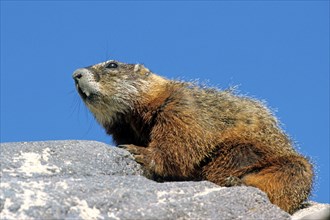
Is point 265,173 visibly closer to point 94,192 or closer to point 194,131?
point 194,131

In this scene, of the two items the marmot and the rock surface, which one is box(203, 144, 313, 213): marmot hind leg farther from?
the rock surface

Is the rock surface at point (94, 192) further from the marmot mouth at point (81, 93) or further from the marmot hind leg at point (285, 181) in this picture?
the marmot mouth at point (81, 93)

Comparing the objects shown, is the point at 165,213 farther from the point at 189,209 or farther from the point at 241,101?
the point at 241,101

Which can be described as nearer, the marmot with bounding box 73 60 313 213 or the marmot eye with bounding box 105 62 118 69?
the marmot with bounding box 73 60 313 213

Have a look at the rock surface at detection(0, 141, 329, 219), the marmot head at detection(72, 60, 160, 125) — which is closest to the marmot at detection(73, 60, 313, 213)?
the marmot head at detection(72, 60, 160, 125)

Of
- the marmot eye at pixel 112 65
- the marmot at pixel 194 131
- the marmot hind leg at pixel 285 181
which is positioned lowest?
the marmot hind leg at pixel 285 181

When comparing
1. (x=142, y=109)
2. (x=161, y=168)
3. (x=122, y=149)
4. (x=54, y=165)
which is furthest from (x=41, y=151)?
(x=142, y=109)

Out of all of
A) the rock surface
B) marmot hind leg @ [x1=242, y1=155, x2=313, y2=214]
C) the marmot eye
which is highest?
the marmot eye

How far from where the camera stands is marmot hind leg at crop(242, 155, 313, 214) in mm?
9109

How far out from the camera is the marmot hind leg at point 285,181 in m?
9.11

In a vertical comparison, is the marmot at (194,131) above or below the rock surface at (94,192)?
above

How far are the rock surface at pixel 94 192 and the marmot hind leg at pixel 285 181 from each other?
1.58 metres

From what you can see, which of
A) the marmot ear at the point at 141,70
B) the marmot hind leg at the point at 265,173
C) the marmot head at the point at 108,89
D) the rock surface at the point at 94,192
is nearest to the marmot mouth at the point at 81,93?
the marmot head at the point at 108,89

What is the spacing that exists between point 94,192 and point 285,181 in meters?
3.39
